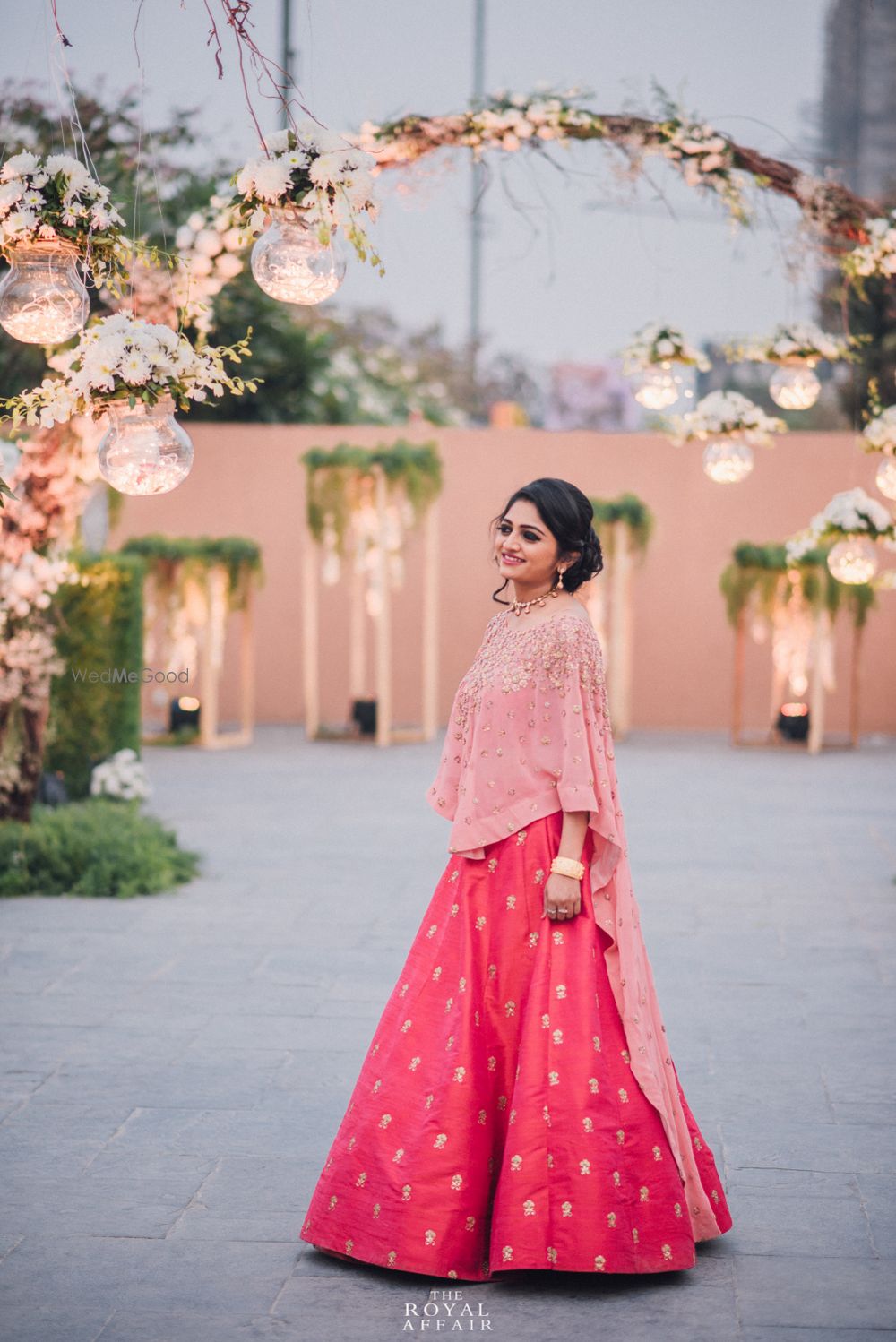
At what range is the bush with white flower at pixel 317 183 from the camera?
3590 millimetres

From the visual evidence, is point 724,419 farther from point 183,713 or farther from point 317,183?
point 183,713

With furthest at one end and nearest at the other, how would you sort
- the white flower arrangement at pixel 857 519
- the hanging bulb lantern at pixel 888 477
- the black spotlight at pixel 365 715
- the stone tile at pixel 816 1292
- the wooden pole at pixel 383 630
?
the black spotlight at pixel 365 715 < the wooden pole at pixel 383 630 < the white flower arrangement at pixel 857 519 < the hanging bulb lantern at pixel 888 477 < the stone tile at pixel 816 1292

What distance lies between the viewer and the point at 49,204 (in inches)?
139

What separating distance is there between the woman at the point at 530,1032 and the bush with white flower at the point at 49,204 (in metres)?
1.26

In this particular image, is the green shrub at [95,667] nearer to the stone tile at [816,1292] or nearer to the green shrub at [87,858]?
the green shrub at [87,858]

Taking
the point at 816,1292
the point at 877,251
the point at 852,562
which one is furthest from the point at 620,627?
the point at 816,1292

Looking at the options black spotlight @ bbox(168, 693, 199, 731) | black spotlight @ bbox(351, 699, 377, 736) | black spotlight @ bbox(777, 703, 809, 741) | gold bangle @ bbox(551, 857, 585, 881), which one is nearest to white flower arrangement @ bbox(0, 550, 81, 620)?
gold bangle @ bbox(551, 857, 585, 881)

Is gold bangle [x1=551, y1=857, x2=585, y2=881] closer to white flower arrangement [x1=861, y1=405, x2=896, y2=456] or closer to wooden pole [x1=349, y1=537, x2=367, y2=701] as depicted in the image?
white flower arrangement [x1=861, y1=405, x2=896, y2=456]

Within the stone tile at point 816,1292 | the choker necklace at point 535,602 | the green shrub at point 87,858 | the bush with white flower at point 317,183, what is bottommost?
the stone tile at point 816,1292

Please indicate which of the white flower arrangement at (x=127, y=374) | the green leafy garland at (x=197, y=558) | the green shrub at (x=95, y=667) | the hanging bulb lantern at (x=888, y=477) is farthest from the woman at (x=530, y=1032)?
the green leafy garland at (x=197, y=558)

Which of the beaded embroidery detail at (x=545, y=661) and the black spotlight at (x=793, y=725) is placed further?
the black spotlight at (x=793, y=725)

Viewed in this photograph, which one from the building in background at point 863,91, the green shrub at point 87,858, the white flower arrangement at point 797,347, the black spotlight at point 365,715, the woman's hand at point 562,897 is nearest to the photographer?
the woman's hand at point 562,897

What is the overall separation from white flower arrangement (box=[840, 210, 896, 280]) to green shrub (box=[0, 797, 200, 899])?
392 cm

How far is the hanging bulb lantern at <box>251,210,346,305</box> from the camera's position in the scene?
12.0ft
